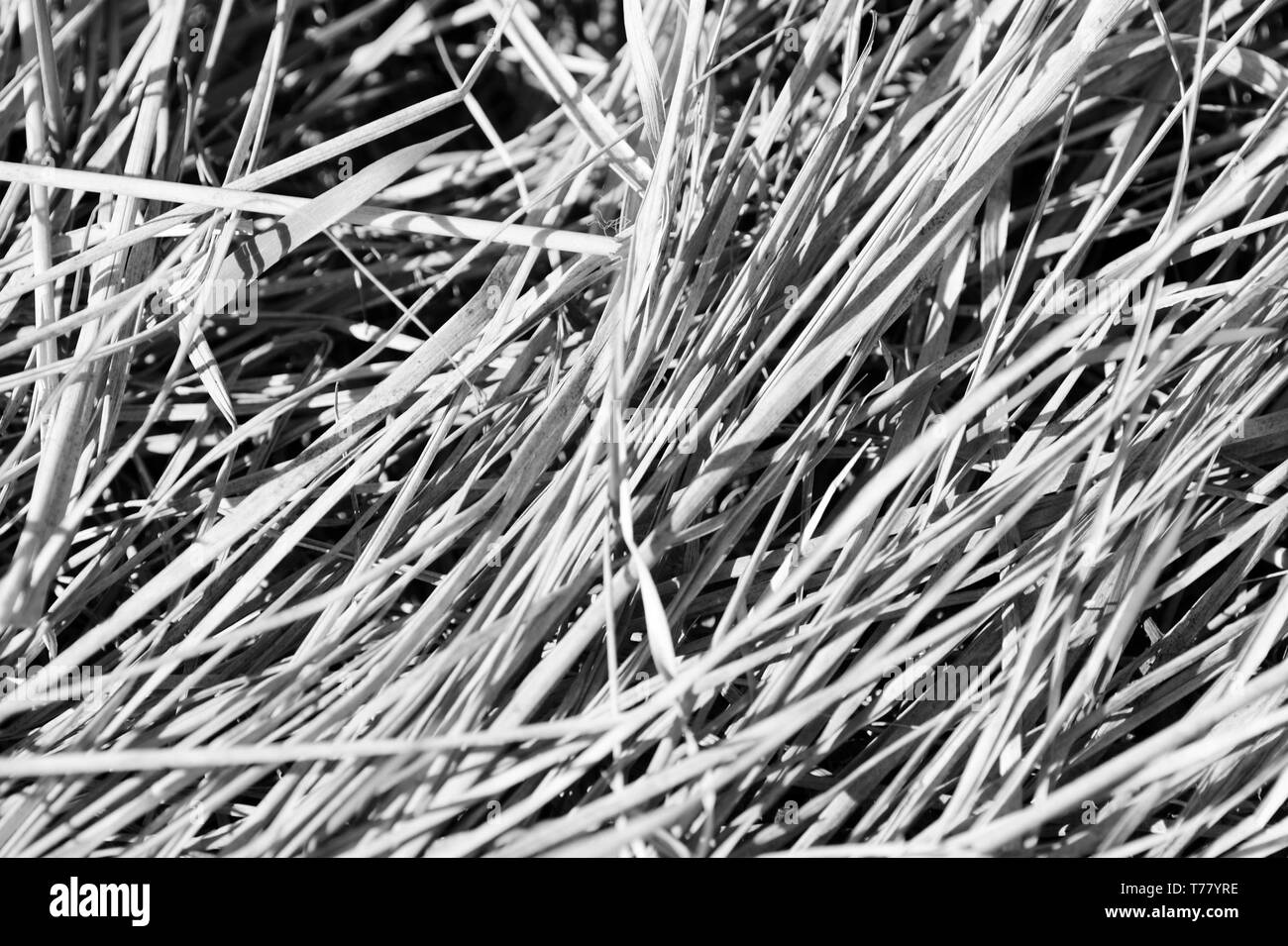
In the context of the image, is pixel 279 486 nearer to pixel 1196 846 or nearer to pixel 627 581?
pixel 627 581

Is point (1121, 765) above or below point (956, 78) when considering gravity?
below

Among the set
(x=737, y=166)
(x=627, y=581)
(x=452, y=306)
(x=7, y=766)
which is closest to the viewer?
(x=7, y=766)

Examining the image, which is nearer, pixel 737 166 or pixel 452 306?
pixel 737 166

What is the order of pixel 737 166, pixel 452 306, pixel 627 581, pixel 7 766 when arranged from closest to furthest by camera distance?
1. pixel 7 766
2. pixel 627 581
3. pixel 737 166
4. pixel 452 306

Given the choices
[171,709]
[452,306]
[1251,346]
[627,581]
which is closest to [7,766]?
[171,709]

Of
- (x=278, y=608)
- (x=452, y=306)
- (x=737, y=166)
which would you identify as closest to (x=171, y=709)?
(x=278, y=608)
